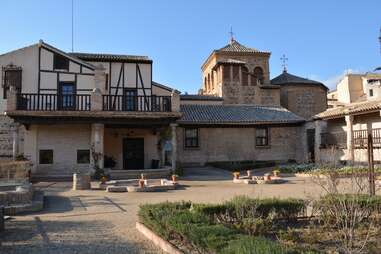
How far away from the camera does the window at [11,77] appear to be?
2320cm

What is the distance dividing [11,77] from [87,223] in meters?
17.2

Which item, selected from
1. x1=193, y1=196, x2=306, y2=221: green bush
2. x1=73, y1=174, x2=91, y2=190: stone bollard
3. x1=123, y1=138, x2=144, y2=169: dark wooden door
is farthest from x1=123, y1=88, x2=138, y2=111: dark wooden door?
x1=193, y1=196, x2=306, y2=221: green bush

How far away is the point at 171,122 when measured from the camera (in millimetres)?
22016

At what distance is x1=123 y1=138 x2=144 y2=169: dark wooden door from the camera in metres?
25.0

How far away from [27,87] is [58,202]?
12.6 meters

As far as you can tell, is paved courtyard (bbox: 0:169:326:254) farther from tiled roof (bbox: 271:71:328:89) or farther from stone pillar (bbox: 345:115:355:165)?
tiled roof (bbox: 271:71:328:89)

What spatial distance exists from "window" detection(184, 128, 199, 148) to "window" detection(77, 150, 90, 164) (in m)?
7.68

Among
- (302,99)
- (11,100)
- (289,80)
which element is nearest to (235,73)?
(289,80)

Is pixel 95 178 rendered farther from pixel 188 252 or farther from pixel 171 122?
pixel 188 252

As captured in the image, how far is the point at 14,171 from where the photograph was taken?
1831 cm

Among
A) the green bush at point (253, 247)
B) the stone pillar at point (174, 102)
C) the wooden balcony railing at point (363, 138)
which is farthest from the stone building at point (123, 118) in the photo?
the green bush at point (253, 247)

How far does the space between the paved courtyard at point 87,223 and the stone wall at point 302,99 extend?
872 inches

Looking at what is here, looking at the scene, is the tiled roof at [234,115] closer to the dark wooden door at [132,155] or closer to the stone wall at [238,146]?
the stone wall at [238,146]

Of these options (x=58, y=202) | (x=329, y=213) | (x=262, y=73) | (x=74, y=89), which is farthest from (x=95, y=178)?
(x=262, y=73)
